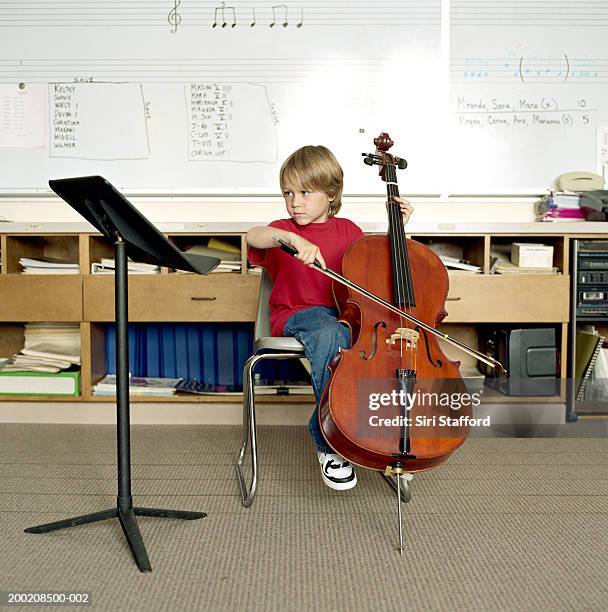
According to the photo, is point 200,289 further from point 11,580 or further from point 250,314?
point 11,580

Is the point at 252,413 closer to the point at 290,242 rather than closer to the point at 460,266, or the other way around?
the point at 290,242

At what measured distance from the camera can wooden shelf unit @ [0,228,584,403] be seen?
2.60 m

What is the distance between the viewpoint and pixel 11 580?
133 centimetres

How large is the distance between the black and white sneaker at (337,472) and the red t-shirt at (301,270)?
1.37ft

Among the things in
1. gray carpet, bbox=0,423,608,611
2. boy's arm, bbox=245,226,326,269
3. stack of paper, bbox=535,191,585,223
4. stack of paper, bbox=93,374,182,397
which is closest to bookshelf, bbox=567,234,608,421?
stack of paper, bbox=535,191,585,223

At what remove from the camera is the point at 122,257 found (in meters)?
1.49

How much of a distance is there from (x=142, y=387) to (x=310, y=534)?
1324 mm

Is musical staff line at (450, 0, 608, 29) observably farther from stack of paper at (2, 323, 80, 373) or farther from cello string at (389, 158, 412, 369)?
stack of paper at (2, 323, 80, 373)

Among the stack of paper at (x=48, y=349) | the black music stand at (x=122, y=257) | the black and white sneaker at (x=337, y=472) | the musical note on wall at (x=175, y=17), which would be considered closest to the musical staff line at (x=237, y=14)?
the musical note on wall at (x=175, y=17)

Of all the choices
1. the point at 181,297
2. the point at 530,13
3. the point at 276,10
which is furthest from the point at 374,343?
the point at 530,13

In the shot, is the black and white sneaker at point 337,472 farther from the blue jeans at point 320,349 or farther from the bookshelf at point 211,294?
the bookshelf at point 211,294

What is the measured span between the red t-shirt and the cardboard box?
36.4 inches

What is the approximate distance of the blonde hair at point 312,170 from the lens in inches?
74.4

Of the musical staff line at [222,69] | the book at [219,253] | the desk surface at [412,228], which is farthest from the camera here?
the musical staff line at [222,69]
